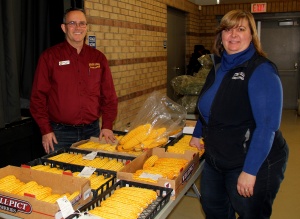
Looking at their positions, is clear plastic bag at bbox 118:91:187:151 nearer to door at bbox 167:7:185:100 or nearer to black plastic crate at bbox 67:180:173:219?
black plastic crate at bbox 67:180:173:219

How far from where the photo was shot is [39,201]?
1.44 meters

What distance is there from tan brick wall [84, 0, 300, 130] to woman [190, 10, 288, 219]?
225cm

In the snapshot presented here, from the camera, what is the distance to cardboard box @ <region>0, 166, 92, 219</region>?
4.71 feet

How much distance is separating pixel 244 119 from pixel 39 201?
109cm

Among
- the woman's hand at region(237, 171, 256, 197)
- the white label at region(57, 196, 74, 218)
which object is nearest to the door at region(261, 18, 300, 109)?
the woman's hand at region(237, 171, 256, 197)

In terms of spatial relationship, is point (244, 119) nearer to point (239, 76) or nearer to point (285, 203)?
point (239, 76)

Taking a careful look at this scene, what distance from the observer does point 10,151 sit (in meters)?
2.98

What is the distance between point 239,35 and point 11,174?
58.2 inches

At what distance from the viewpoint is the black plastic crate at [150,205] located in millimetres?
1458

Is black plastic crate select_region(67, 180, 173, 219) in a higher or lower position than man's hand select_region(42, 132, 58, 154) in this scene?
lower

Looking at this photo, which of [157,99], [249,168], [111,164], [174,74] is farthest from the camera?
[174,74]

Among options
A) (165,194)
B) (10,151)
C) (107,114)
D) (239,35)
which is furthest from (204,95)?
(10,151)

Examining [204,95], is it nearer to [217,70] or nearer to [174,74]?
[217,70]

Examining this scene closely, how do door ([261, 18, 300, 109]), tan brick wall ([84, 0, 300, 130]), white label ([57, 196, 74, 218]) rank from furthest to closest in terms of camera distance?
1. door ([261, 18, 300, 109])
2. tan brick wall ([84, 0, 300, 130])
3. white label ([57, 196, 74, 218])
